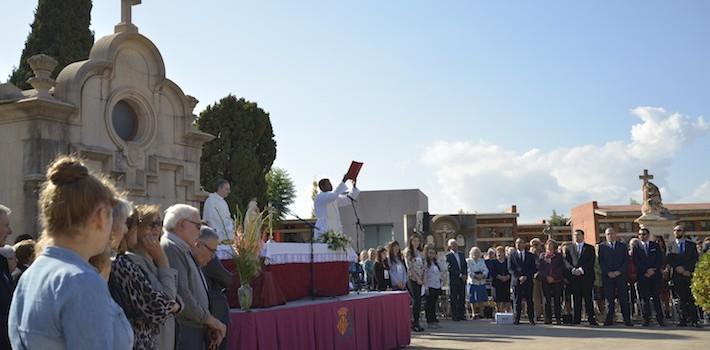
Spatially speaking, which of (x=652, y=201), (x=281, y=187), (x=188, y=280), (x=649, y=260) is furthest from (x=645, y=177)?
(x=281, y=187)

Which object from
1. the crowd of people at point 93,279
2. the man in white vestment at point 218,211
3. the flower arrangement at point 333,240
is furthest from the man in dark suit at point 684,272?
the crowd of people at point 93,279

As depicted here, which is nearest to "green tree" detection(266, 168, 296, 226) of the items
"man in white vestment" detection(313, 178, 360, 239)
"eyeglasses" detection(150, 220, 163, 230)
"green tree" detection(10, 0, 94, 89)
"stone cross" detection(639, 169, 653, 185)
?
"green tree" detection(10, 0, 94, 89)

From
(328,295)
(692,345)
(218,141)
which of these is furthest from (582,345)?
(218,141)

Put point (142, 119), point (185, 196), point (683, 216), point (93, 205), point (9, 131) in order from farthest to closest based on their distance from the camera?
point (683, 216)
point (185, 196)
point (142, 119)
point (9, 131)
point (93, 205)

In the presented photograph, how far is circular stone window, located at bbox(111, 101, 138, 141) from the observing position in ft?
38.8

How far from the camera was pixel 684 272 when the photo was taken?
42.3 feet

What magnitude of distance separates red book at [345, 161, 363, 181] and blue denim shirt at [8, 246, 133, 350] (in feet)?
27.4

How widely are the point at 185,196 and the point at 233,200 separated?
1853cm

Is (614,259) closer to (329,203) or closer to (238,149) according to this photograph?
(329,203)

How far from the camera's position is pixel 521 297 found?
46.4 ft

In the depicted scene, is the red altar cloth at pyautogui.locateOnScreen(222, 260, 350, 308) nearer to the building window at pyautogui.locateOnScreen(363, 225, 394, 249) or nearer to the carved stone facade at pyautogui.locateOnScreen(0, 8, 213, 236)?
the carved stone facade at pyautogui.locateOnScreen(0, 8, 213, 236)

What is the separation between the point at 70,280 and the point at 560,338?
10.2m

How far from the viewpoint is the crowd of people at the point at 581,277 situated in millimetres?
12969

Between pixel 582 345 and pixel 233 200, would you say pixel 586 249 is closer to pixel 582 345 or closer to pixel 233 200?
pixel 582 345
